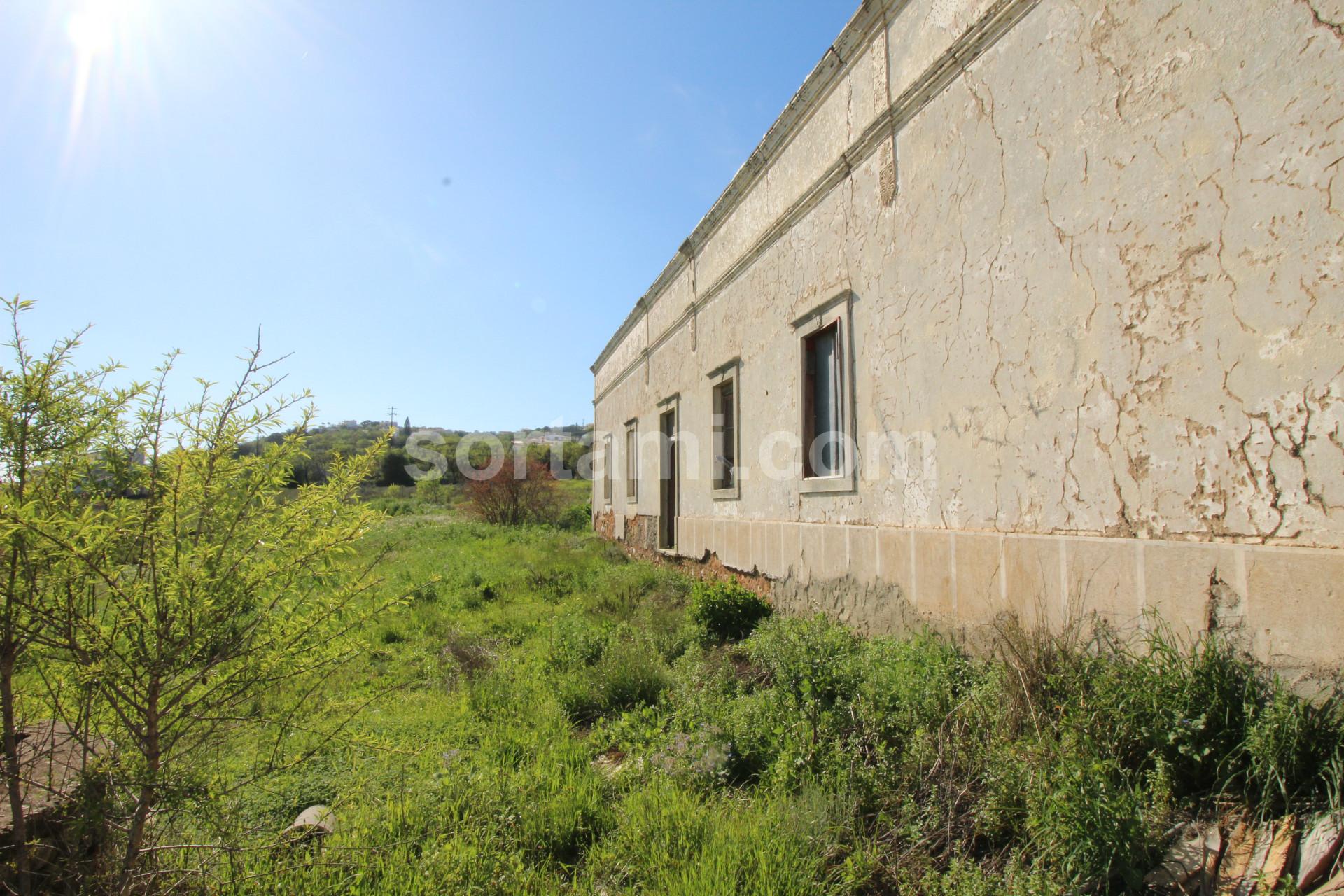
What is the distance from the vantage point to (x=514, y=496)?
68.0 ft

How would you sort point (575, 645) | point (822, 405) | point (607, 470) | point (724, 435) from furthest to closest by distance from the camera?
1. point (607, 470)
2. point (724, 435)
3. point (822, 405)
4. point (575, 645)

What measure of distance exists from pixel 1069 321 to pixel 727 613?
12.9ft

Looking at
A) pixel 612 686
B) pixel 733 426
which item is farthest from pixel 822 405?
pixel 612 686

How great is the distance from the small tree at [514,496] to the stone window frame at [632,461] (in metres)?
6.53

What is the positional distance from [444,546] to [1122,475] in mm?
13105

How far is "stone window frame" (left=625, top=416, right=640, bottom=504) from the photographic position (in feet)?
46.0

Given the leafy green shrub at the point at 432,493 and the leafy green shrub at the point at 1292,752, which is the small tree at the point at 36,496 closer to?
the leafy green shrub at the point at 1292,752

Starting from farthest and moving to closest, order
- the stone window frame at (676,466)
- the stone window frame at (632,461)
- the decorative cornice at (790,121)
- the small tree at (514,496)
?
1. the small tree at (514,496)
2. the stone window frame at (632,461)
3. the stone window frame at (676,466)
4. the decorative cornice at (790,121)

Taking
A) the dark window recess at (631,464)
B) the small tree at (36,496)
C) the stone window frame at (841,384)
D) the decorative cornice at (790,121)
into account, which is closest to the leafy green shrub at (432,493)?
the dark window recess at (631,464)

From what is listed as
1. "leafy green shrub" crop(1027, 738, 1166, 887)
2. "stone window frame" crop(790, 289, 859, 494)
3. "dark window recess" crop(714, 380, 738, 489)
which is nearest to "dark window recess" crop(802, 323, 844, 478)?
"stone window frame" crop(790, 289, 859, 494)

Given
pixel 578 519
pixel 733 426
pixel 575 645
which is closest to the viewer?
pixel 575 645

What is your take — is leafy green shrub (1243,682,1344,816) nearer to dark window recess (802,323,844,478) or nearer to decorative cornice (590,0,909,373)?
dark window recess (802,323,844,478)

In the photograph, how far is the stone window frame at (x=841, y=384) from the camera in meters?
5.62

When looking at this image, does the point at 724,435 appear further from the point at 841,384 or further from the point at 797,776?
the point at 797,776
